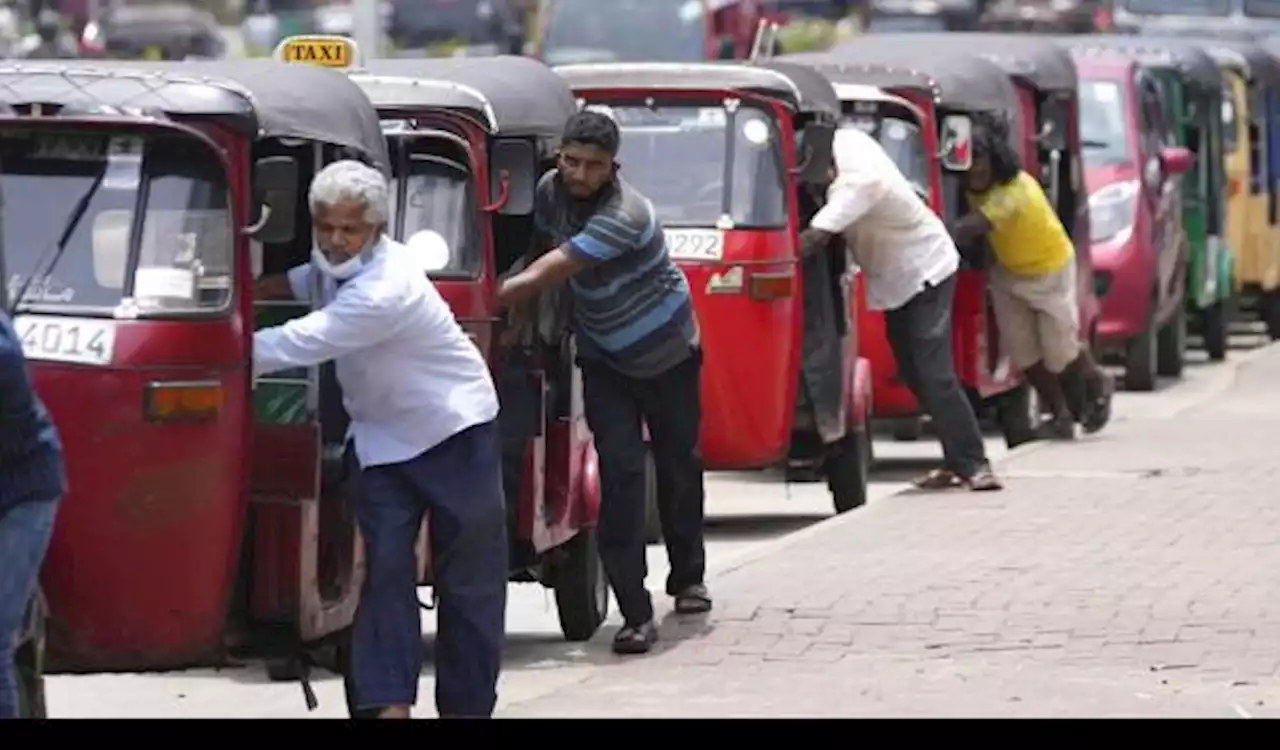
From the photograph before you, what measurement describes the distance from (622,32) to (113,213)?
36477mm

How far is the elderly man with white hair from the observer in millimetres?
9133

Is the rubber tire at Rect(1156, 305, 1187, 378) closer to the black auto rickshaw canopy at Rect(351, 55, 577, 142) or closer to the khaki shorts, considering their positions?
the khaki shorts

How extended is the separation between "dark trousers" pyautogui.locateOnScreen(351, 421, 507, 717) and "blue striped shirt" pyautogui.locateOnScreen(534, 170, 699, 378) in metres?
2.04

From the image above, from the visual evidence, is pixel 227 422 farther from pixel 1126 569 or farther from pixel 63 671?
pixel 1126 569

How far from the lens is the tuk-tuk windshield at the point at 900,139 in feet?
58.3

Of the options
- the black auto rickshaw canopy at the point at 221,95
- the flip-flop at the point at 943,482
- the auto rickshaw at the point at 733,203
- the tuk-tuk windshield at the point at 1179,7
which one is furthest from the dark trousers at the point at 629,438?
the tuk-tuk windshield at the point at 1179,7

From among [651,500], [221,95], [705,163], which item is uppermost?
[221,95]

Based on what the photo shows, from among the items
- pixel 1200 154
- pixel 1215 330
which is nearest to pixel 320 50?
pixel 1200 154

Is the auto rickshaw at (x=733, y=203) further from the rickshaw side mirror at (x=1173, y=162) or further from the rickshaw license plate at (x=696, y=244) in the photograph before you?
the rickshaw side mirror at (x=1173, y=162)

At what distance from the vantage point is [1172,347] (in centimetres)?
2486

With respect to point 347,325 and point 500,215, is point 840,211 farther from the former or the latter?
point 347,325

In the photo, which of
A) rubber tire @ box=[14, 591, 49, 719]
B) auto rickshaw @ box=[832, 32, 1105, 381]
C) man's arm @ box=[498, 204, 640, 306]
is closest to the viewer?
rubber tire @ box=[14, 591, 49, 719]

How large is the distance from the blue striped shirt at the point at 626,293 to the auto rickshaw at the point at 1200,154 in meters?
13.3

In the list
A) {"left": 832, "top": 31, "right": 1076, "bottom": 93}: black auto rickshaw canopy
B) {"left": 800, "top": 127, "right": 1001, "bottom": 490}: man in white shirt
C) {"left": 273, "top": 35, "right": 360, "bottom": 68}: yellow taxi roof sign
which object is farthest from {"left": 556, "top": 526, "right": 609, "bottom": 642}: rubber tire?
{"left": 832, "top": 31, "right": 1076, "bottom": 93}: black auto rickshaw canopy
